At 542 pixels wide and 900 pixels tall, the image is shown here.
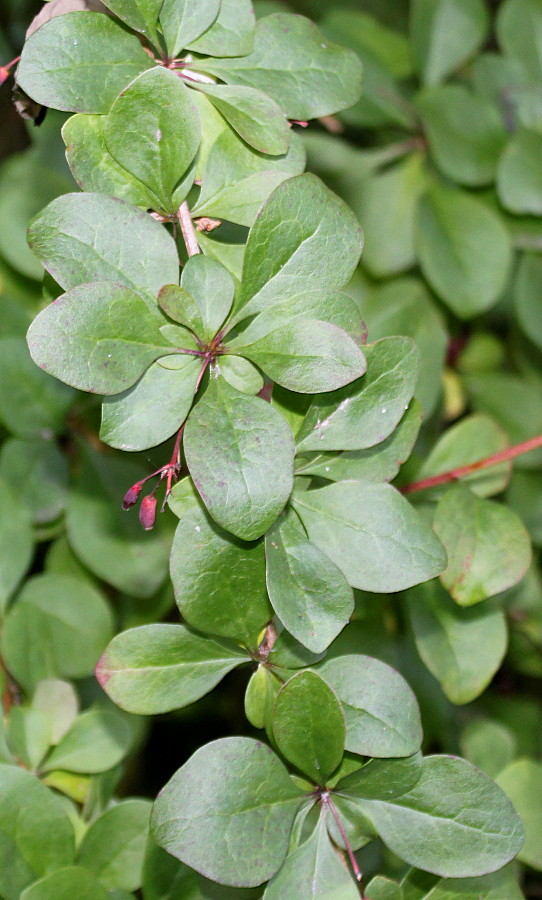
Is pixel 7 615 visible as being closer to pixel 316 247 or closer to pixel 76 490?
pixel 76 490

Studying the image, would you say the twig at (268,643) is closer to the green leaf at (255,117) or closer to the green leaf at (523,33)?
the green leaf at (255,117)

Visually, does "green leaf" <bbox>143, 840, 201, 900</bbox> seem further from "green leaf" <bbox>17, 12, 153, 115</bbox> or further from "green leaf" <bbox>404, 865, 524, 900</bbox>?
"green leaf" <bbox>17, 12, 153, 115</bbox>

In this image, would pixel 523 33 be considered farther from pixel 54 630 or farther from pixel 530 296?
pixel 54 630

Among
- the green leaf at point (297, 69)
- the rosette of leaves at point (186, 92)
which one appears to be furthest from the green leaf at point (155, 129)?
the green leaf at point (297, 69)

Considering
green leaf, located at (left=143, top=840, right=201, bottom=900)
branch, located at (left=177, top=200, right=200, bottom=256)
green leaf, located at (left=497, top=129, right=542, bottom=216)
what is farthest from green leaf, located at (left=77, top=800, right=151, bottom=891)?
green leaf, located at (left=497, top=129, right=542, bottom=216)

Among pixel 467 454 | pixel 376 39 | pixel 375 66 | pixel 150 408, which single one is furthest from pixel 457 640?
pixel 376 39

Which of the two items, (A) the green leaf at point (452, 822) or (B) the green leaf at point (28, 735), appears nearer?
(A) the green leaf at point (452, 822)
